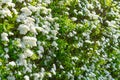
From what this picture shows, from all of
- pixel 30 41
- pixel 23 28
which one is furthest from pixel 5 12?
pixel 30 41

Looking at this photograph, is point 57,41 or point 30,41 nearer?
point 30,41

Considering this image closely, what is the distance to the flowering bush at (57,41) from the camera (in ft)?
29.6

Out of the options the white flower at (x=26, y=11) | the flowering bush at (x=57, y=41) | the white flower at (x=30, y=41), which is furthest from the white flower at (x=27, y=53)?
the white flower at (x=26, y=11)

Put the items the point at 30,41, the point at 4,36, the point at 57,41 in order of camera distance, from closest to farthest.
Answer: the point at 4,36 < the point at 30,41 < the point at 57,41

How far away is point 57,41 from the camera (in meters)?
10.3

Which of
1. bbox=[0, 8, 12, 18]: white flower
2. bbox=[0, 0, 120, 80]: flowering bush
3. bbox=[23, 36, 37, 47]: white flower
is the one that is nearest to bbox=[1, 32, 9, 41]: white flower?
bbox=[0, 0, 120, 80]: flowering bush

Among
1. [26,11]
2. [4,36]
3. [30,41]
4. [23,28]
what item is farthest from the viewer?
[26,11]

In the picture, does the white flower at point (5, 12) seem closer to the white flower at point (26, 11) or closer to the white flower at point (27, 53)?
the white flower at point (26, 11)

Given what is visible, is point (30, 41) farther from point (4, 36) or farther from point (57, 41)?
point (57, 41)

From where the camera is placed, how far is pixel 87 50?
442 inches

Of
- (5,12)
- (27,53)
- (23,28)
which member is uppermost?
(5,12)

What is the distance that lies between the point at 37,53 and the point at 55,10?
79.3 inches

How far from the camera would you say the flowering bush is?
29.6 feet

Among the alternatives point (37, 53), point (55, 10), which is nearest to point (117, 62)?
point (55, 10)
